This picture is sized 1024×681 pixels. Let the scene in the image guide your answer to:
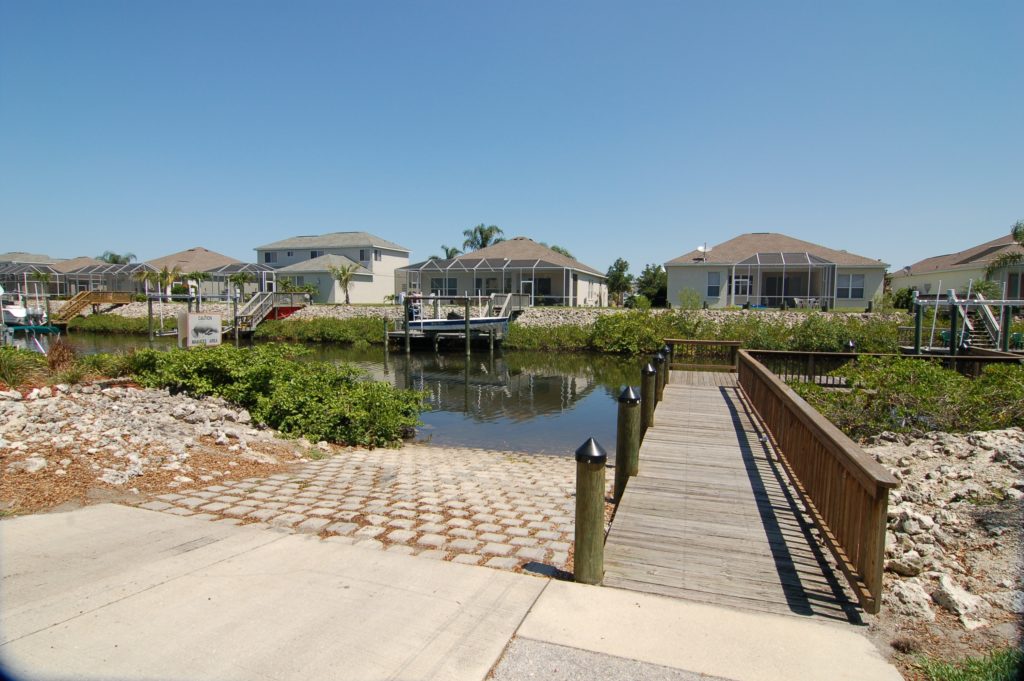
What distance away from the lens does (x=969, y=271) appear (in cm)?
3716

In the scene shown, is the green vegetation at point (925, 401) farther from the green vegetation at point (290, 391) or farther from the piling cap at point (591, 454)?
the green vegetation at point (290, 391)

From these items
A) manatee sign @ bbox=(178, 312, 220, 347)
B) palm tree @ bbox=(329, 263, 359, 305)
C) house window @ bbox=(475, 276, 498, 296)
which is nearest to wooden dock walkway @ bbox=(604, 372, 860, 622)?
manatee sign @ bbox=(178, 312, 220, 347)

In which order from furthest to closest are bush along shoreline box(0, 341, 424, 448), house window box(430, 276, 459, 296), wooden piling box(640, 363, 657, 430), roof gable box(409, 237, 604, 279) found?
house window box(430, 276, 459, 296)
roof gable box(409, 237, 604, 279)
bush along shoreline box(0, 341, 424, 448)
wooden piling box(640, 363, 657, 430)

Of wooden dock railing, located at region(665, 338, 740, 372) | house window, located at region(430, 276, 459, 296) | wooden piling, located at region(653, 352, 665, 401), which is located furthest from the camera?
house window, located at region(430, 276, 459, 296)

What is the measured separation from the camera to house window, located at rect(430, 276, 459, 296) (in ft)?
155

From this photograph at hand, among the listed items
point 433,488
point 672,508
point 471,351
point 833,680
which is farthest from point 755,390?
point 471,351

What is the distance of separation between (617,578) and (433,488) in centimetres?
331

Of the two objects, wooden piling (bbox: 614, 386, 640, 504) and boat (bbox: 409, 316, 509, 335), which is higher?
boat (bbox: 409, 316, 509, 335)

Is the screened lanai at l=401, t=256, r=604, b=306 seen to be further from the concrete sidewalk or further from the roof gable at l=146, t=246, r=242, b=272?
the concrete sidewalk

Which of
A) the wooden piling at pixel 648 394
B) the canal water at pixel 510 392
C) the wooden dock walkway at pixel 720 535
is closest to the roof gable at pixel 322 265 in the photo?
the canal water at pixel 510 392

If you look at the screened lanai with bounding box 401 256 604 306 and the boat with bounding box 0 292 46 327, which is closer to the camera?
the boat with bounding box 0 292 46 327

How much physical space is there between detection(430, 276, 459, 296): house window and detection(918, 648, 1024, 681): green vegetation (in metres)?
44.6

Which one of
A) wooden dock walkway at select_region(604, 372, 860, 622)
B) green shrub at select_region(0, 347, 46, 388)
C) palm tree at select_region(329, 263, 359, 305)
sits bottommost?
wooden dock walkway at select_region(604, 372, 860, 622)

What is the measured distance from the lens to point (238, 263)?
5756 cm
